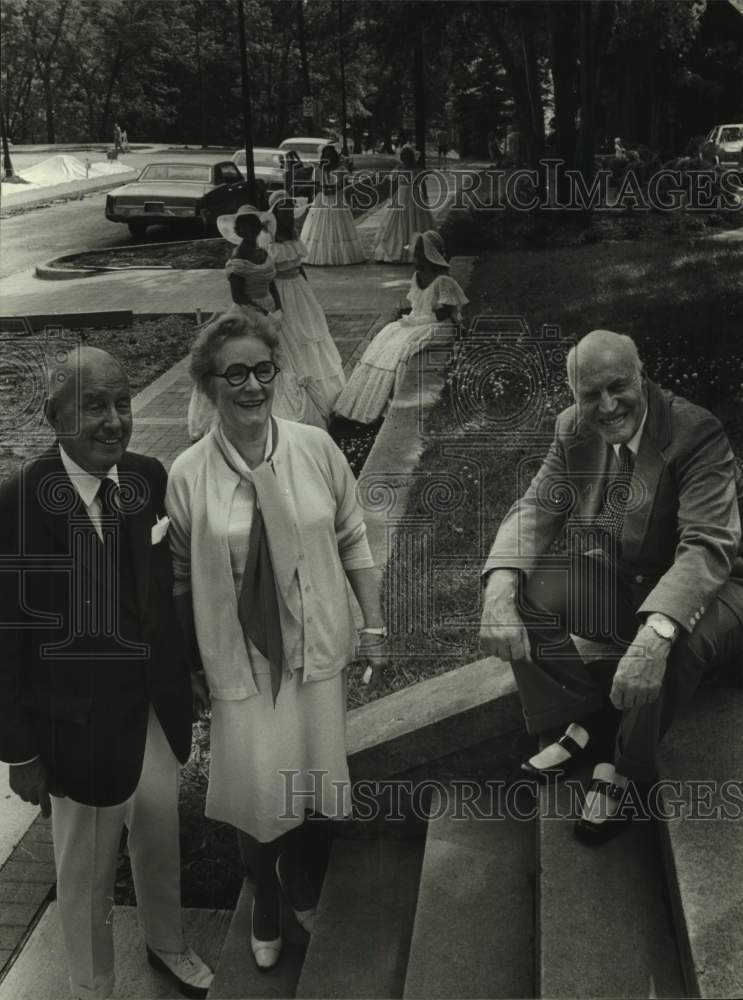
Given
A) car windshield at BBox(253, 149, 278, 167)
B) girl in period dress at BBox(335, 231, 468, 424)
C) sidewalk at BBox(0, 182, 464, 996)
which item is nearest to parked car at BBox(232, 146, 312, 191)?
car windshield at BBox(253, 149, 278, 167)

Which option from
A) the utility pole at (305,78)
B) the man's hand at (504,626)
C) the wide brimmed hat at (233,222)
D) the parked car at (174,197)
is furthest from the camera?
the utility pole at (305,78)

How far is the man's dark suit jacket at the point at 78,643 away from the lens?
2994mm

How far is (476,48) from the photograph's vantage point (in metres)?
29.5

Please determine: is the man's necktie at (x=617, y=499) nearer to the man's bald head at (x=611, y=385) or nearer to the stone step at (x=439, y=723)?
the man's bald head at (x=611, y=385)

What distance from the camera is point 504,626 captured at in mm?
3371

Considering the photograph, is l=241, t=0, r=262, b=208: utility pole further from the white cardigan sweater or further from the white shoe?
the white shoe

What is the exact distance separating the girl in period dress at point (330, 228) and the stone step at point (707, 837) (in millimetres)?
16181

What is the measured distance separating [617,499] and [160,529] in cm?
144

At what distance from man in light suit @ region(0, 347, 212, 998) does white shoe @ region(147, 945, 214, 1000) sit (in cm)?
25

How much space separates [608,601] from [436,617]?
190 cm

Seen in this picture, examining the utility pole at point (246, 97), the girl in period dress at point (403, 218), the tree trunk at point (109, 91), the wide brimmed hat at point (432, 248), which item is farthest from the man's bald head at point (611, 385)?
the tree trunk at point (109, 91)

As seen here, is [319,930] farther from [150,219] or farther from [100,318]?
[150,219]

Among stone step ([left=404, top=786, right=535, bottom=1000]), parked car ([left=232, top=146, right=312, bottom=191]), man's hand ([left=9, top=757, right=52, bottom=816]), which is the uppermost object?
parked car ([left=232, top=146, right=312, bottom=191])

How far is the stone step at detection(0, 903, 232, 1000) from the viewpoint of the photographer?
3607mm
